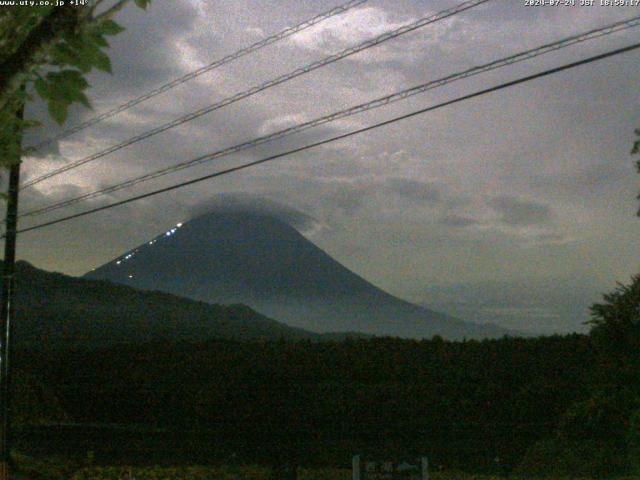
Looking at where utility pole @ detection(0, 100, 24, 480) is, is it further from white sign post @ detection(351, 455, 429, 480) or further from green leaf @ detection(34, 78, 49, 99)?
green leaf @ detection(34, 78, 49, 99)

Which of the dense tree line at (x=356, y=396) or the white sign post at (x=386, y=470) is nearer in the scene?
the white sign post at (x=386, y=470)

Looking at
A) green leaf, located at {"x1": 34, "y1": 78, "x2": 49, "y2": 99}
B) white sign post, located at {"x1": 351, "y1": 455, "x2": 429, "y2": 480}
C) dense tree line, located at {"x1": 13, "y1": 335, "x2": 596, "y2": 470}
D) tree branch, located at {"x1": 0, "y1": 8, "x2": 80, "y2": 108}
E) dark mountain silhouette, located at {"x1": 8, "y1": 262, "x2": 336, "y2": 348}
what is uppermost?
dark mountain silhouette, located at {"x1": 8, "y1": 262, "x2": 336, "y2": 348}

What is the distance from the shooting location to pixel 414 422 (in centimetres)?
1630

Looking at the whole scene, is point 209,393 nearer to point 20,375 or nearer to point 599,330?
point 20,375

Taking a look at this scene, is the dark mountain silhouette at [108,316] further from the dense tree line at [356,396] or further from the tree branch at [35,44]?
the tree branch at [35,44]

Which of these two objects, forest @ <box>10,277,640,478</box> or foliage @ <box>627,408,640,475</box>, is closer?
foliage @ <box>627,408,640,475</box>

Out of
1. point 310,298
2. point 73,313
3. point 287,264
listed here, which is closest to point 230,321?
point 73,313

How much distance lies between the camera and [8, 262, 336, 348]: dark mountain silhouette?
39094mm

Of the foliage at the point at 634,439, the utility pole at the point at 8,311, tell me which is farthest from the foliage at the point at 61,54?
the utility pole at the point at 8,311

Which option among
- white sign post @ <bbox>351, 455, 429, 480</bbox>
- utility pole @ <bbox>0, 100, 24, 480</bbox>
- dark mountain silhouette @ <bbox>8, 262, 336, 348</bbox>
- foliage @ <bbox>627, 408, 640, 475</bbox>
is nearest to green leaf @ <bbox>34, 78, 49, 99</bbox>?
white sign post @ <bbox>351, 455, 429, 480</bbox>

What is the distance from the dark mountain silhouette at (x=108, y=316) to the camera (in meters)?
39.1

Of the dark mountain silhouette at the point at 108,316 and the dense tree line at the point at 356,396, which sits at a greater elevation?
the dark mountain silhouette at the point at 108,316

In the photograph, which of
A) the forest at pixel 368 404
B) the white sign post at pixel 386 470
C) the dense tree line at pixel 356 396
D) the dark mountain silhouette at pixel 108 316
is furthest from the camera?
the dark mountain silhouette at pixel 108 316

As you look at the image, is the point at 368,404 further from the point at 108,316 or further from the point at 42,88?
the point at 108,316
